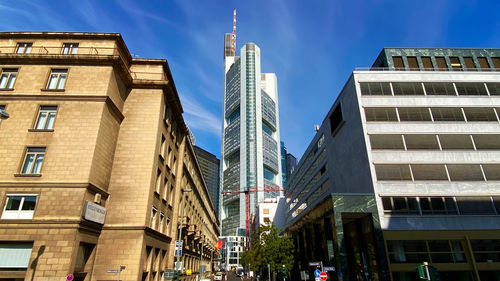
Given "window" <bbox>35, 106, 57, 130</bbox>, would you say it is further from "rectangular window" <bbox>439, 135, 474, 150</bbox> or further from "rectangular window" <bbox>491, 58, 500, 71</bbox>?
"rectangular window" <bbox>491, 58, 500, 71</bbox>

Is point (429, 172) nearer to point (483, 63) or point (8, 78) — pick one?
point (483, 63)

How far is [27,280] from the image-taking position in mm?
16734

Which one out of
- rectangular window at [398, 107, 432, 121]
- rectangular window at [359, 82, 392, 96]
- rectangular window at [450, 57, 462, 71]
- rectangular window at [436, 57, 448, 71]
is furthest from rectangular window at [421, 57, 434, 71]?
rectangular window at [398, 107, 432, 121]

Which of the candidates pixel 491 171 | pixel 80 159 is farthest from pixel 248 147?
pixel 80 159

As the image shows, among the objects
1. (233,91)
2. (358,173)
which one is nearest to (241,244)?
(233,91)

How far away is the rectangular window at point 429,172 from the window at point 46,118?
33755 mm

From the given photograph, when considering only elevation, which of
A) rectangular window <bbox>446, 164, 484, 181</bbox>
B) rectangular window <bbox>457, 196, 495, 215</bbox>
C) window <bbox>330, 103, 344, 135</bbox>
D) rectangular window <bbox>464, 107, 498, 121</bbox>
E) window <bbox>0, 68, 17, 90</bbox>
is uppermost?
window <bbox>330, 103, 344, 135</bbox>

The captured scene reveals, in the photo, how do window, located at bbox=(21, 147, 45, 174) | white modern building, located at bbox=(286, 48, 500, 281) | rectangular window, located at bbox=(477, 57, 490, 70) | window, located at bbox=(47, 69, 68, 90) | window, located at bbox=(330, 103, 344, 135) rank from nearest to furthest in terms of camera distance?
1. window, located at bbox=(21, 147, 45, 174)
2. window, located at bbox=(47, 69, 68, 90)
3. white modern building, located at bbox=(286, 48, 500, 281)
4. rectangular window, located at bbox=(477, 57, 490, 70)
5. window, located at bbox=(330, 103, 344, 135)

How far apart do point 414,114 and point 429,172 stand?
22.3 feet

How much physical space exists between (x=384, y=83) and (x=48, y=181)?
34459 mm

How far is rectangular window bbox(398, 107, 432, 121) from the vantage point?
31837 millimetres

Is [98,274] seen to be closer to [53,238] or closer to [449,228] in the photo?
[53,238]

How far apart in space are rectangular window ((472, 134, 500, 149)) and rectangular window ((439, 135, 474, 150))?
2.44 ft

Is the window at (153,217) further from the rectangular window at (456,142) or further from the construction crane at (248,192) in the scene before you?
the construction crane at (248,192)
